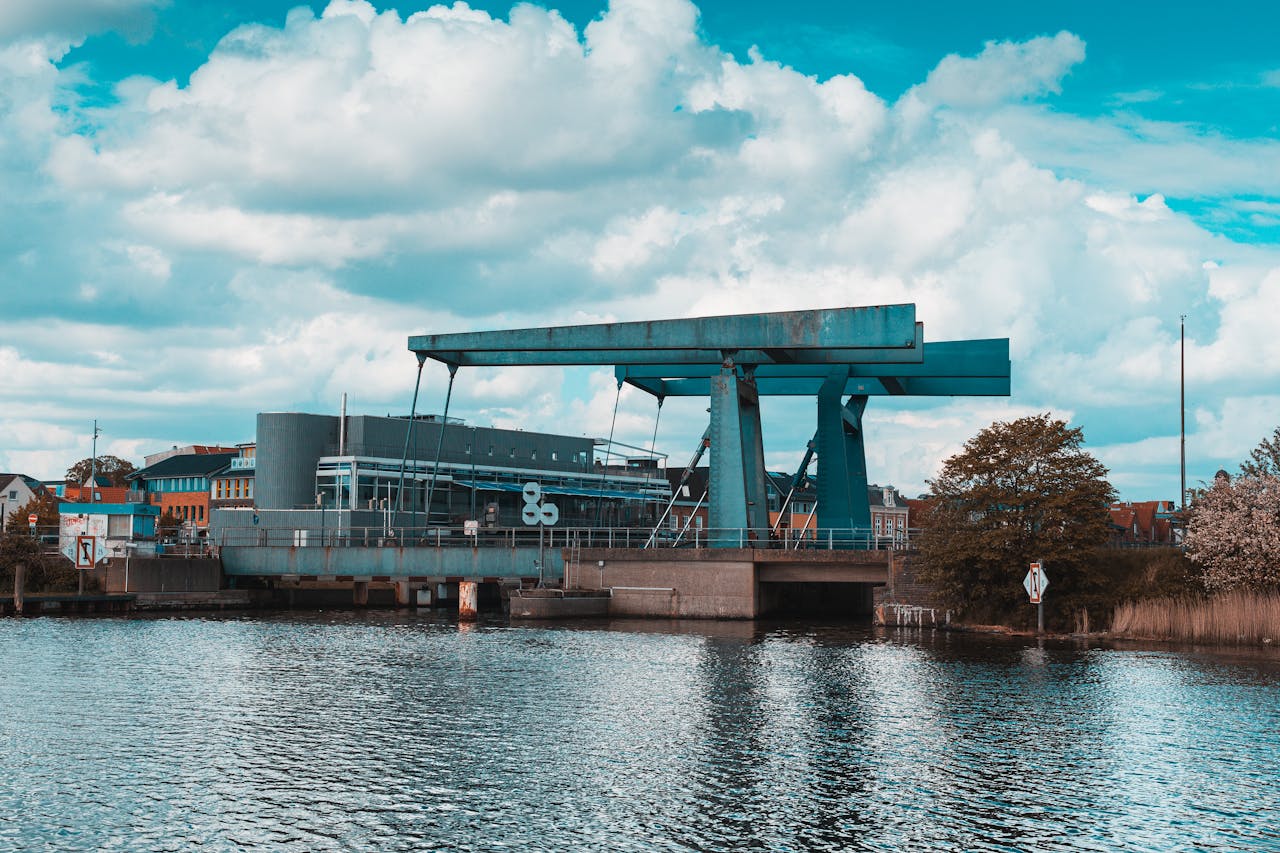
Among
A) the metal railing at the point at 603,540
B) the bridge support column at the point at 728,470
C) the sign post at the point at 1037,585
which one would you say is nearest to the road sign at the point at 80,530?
the metal railing at the point at 603,540

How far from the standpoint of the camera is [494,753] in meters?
20.4

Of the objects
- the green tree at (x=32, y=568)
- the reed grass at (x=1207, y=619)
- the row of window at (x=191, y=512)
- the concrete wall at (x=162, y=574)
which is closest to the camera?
the reed grass at (x=1207, y=619)

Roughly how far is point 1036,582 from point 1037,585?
10 centimetres

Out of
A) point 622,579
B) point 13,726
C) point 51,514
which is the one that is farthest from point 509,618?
point 51,514

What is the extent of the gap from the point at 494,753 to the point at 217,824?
531 centimetres

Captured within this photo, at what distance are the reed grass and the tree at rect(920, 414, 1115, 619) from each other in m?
2.09

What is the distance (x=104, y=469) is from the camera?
12812 centimetres

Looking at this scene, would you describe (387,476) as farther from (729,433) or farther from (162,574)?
(729,433)

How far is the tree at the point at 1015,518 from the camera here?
133 ft

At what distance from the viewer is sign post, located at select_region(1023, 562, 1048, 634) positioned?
1537 inches

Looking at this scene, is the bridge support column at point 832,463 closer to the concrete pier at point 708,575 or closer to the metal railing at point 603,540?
the metal railing at point 603,540

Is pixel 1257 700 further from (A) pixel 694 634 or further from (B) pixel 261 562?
(B) pixel 261 562

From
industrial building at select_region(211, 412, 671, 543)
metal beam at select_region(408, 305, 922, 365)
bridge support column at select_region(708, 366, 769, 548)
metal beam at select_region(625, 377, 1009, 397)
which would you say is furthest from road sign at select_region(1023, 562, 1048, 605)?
industrial building at select_region(211, 412, 671, 543)

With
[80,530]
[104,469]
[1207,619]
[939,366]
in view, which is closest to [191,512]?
[104,469]
